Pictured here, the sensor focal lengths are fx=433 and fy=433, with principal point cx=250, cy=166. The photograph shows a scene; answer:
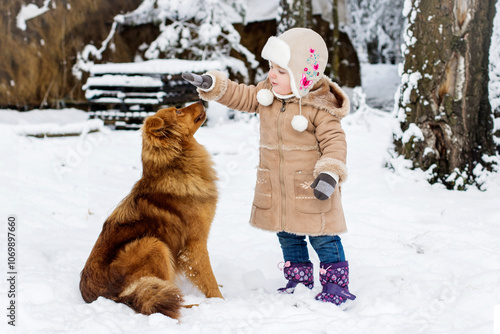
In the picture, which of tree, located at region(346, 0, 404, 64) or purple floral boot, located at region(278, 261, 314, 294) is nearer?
purple floral boot, located at region(278, 261, 314, 294)

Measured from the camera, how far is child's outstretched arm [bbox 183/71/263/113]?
118 inches

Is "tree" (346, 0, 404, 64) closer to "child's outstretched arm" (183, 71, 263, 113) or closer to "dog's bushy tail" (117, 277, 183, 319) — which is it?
"child's outstretched arm" (183, 71, 263, 113)

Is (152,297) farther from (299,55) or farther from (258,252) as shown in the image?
(299,55)

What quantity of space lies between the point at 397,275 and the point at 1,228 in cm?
341

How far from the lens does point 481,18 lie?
505 centimetres

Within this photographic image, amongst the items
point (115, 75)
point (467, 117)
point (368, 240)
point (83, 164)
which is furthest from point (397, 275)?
point (115, 75)

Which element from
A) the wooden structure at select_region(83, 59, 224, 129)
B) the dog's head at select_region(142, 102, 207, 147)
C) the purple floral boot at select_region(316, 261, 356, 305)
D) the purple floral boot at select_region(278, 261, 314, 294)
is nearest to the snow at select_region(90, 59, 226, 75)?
the wooden structure at select_region(83, 59, 224, 129)

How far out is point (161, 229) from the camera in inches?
112

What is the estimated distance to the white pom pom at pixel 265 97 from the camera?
117 inches

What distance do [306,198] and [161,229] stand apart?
0.98 m

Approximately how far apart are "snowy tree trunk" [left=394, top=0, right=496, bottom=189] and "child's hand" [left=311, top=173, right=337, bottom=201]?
313 centimetres

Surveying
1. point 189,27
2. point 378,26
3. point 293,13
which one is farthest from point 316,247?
point 378,26

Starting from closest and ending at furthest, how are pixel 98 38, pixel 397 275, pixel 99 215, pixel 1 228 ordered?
pixel 397 275
pixel 1 228
pixel 99 215
pixel 98 38

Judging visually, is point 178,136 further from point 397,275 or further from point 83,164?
point 83,164
